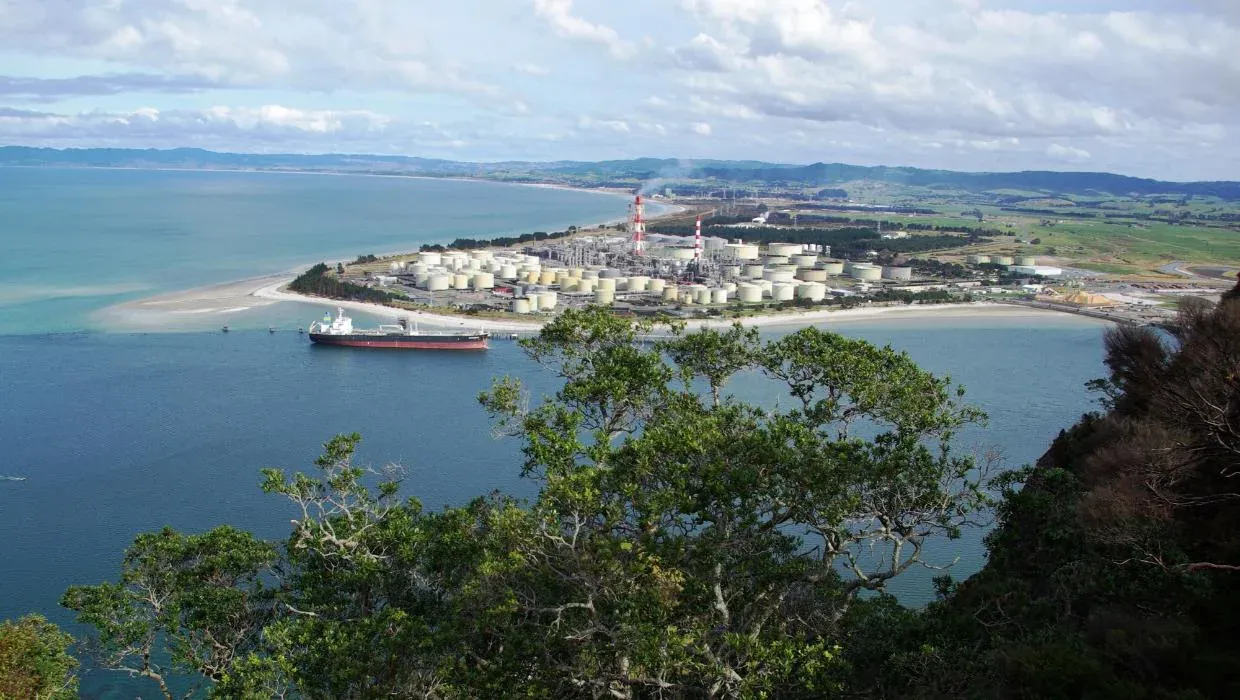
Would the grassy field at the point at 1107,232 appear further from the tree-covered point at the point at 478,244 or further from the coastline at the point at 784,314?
the tree-covered point at the point at 478,244

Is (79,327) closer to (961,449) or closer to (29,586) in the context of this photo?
(29,586)

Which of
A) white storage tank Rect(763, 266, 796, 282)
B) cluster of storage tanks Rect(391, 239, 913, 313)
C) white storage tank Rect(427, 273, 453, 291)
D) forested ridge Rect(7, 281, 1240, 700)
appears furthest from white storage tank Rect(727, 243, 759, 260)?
forested ridge Rect(7, 281, 1240, 700)

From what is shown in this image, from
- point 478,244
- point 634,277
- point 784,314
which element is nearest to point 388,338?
point 634,277

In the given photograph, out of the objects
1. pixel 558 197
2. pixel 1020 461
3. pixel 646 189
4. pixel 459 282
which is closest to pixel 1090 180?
pixel 646 189

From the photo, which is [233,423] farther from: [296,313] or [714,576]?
[714,576]

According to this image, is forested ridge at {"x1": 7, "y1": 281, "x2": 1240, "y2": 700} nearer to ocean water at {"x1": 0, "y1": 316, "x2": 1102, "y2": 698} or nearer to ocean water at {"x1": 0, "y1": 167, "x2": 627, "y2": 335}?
ocean water at {"x1": 0, "y1": 316, "x2": 1102, "y2": 698}

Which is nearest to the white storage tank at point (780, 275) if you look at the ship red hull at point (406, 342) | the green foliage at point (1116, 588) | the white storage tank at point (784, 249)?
the white storage tank at point (784, 249)
